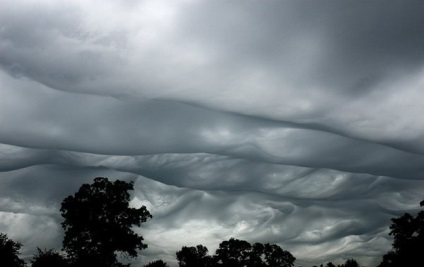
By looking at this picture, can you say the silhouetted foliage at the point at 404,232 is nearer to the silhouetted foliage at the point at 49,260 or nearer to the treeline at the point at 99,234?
the treeline at the point at 99,234

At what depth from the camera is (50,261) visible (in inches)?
2534

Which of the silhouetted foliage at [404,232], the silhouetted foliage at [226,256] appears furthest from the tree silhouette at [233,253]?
the silhouetted foliage at [404,232]

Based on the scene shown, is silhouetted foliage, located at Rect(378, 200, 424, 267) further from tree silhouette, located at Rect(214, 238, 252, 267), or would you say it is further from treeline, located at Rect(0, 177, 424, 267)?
tree silhouette, located at Rect(214, 238, 252, 267)

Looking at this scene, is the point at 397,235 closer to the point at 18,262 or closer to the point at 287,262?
the point at 287,262

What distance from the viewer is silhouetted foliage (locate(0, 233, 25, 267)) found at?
2598 inches

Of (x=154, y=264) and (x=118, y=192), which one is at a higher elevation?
(x=118, y=192)

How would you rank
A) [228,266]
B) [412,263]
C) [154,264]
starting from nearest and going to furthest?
[412,263] < [154,264] < [228,266]

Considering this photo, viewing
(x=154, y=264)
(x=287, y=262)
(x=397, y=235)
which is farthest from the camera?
(x=287, y=262)

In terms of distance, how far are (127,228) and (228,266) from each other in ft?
188

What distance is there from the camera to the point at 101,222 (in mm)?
65812

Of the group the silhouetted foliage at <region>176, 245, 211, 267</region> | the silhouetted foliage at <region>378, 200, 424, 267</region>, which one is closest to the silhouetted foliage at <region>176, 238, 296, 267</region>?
the silhouetted foliage at <region>176, 245, 211, 267</region>

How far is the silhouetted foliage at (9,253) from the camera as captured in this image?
6600cm

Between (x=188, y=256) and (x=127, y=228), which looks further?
(x=188, y=256)

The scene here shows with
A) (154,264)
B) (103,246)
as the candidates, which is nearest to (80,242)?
(103,246)
